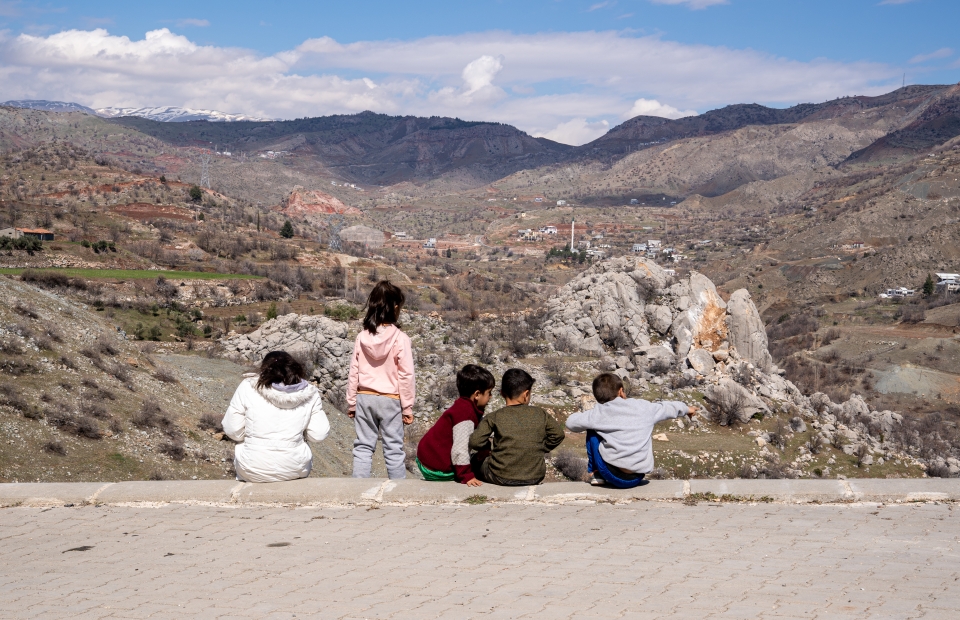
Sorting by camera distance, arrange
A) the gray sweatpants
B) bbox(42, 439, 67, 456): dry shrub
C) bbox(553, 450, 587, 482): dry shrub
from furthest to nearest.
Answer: bbox(553, 450, 587, 482): dry shrub
bbox(42, 439, 67, 456): dry shrub
the gray sweatpants

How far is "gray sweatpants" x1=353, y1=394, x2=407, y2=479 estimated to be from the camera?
20.9ft

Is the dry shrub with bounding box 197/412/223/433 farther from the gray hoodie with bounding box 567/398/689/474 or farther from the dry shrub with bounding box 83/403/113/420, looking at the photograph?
the gray hoodie with bounding box 567/398/689/474

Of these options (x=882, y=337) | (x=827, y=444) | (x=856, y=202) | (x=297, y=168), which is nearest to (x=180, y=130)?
(x=297, y=168)

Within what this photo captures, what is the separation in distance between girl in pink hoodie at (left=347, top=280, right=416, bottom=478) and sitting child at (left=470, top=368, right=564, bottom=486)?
2.42ft

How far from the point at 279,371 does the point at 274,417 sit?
361 millimetres

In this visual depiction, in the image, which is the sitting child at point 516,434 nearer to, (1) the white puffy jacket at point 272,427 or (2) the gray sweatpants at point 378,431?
(2) the gray sweatpants at point 378,431

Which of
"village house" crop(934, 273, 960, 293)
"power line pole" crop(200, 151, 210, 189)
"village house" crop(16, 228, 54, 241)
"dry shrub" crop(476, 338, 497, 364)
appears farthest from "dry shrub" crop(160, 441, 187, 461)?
"power line pole" crop(200, 151, 210, 189)

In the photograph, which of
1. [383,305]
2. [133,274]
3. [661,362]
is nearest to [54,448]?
[383,305]

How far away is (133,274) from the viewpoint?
3441 centimetres

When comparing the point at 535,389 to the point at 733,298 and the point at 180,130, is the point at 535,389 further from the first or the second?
the point at 180,130

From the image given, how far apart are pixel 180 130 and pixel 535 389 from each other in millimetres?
178708

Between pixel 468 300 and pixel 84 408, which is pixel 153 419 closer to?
pixel 84 408

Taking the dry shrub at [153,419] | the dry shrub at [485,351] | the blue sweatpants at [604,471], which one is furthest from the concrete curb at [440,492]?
the dry shrub at [485,351]

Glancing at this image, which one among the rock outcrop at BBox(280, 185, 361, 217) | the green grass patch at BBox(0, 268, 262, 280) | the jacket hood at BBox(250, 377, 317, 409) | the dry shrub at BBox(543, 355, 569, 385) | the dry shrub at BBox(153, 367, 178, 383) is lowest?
the dry shrub at BBox(543, 355, 569, 385)
